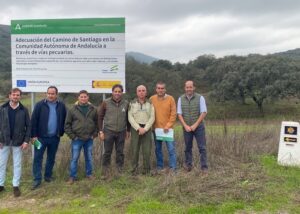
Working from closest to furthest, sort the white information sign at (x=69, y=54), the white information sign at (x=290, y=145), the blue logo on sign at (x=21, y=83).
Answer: the white information sign at (x=290, y=145)
the white information sign at (x=69, y=54)
the blue logo on sign at (x=21, y=83)

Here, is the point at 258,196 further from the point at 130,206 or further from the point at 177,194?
the point at 130,206

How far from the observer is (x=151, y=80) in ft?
175

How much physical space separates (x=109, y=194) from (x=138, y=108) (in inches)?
69.0

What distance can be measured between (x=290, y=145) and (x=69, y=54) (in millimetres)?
5361

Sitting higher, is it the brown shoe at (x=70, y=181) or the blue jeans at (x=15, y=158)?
the blue jeans at (x=15, y=158)

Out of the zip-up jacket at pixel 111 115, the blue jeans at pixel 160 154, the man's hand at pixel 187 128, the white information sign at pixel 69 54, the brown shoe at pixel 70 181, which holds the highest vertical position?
the white information sign at pixel 69 54

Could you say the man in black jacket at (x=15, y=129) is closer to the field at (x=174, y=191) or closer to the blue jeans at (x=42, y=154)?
the blue jeans at (x=42, y=154)

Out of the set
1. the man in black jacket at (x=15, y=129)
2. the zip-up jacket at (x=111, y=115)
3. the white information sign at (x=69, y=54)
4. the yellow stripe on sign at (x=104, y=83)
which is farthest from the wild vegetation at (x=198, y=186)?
the white information sign at (x=69, y=54)

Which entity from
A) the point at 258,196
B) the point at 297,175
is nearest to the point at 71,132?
the point at 258,196

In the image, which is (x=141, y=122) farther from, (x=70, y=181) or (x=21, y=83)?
(x=21, y=83)

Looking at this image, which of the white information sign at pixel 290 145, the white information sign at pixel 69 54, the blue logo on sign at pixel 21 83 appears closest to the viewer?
the white information sign at pixel 290 145

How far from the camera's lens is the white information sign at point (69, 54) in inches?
331

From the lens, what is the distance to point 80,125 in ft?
23.1

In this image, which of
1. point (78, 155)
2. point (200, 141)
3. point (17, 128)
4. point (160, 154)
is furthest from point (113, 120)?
point (200, 141)
